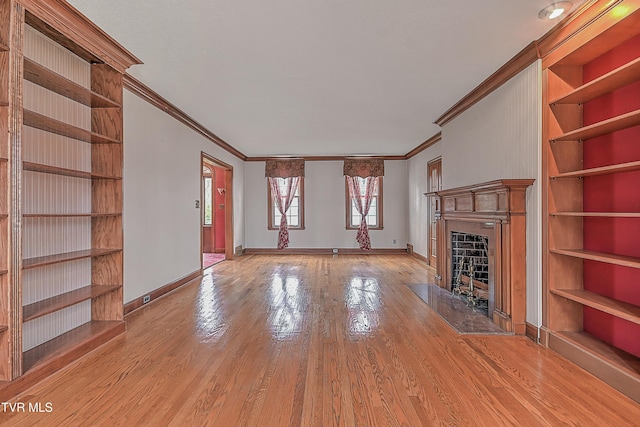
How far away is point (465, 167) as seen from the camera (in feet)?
13.5

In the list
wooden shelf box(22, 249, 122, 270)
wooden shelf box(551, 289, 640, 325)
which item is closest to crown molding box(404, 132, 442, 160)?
wooden shelf box(551, 289, 640, 325)

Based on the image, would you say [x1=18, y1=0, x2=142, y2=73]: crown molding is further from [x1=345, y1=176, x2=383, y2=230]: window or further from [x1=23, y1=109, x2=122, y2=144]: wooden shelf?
[x1=345, y1=176, x2=383, y2=230]: window

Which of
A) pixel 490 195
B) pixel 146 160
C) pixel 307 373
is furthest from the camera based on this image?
pixel 146 160

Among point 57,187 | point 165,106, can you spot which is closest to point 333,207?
point 165,106

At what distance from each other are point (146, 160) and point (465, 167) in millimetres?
3893

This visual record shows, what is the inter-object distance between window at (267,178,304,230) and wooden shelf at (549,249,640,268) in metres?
6.26

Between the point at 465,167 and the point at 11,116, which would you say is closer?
the point at 11,116

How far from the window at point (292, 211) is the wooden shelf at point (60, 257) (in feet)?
18.4

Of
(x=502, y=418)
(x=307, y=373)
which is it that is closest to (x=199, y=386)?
(x=307, y=373)

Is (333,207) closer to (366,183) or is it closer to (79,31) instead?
(366,183)

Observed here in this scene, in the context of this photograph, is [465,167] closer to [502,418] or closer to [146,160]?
[502,418]

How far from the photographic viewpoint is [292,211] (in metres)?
8.46

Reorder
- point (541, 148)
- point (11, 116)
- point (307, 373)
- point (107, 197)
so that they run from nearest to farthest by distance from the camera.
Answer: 1. point (11, 116)
2. point (307, 373)
3. point (541, 148)
4. point (107, 197)

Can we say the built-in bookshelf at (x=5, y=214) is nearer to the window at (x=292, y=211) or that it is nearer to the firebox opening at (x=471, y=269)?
the firebox opening at (x=471, y=269)
